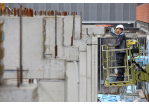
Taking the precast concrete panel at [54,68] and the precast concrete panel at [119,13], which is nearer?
the precast concrete panel at [54,68]

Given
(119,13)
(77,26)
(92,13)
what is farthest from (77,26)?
(119,13)

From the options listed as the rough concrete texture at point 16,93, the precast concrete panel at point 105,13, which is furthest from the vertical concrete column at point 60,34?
the precast concrete panel at point 105,13

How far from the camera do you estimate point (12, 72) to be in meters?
6.15

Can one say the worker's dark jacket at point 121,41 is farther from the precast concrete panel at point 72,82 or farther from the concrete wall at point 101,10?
the concrete wall at point 101,10

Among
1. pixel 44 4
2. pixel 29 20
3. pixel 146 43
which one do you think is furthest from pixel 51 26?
pixel 44 4

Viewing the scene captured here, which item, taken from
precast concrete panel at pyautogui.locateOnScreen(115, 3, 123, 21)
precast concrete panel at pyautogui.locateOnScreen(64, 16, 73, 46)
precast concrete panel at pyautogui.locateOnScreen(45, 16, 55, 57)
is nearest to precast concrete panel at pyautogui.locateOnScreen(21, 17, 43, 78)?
precast concrete panel at pyautogui.locateOnScreen(45, 16, 55, 57)

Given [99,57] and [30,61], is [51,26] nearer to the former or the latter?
[30,61]

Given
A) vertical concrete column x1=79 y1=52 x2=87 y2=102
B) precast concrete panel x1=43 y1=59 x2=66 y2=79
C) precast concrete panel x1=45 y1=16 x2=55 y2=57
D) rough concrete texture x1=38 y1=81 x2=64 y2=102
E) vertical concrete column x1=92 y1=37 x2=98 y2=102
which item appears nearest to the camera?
precast concrete panel x1=43 y1=59 x2=66 y2=79

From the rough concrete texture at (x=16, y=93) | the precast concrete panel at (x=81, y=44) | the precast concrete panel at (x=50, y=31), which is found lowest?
the rough concrete texture at (x=16, y=93)

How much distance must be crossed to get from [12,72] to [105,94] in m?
11.4

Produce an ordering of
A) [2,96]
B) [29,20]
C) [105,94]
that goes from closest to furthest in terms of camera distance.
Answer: [2,96]
[29,20]
[105,94]

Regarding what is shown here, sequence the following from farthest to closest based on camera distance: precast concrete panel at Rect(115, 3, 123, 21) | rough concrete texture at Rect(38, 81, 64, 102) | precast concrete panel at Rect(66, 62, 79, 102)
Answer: precast concrete panel at Rect(115, 3, 123, 21) < precast concrete panel at Rect(66, 62, 79, 102) < rough concrete texture at Rect(38, 81, 64, 102)

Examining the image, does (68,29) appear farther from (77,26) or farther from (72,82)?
(72,82)

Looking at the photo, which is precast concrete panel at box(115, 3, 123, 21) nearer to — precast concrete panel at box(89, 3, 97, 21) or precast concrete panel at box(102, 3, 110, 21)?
precast concrete panel at box(102, 3, 110, 21)
